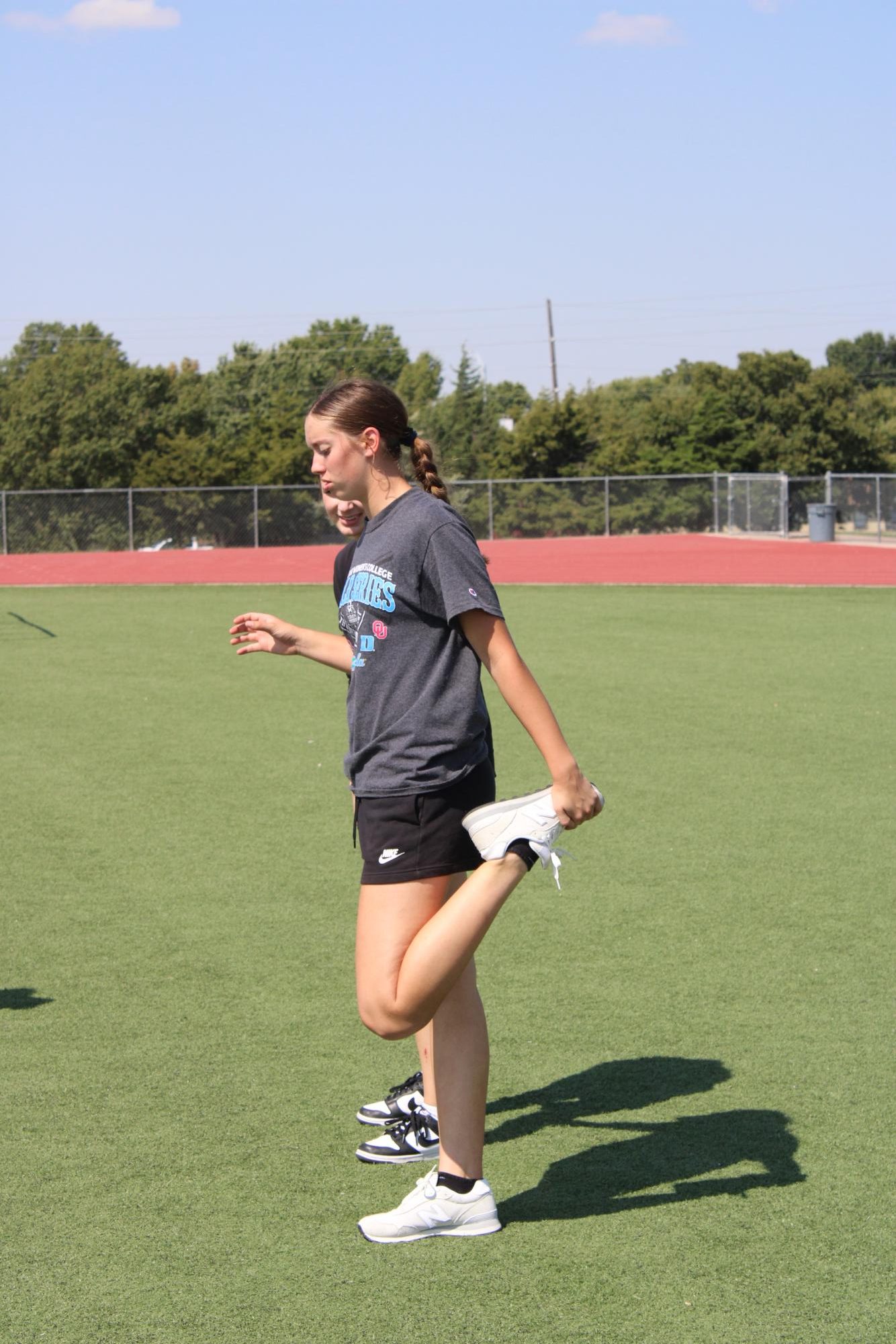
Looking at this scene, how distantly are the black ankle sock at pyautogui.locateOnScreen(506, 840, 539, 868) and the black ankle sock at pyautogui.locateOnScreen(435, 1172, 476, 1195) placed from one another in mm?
844

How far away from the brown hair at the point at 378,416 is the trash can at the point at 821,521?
37.7m

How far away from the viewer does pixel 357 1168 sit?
4121 millimetres

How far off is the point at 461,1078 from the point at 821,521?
38.6 meters

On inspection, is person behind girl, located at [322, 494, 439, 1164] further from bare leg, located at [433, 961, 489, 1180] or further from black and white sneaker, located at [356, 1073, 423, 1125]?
bare leg, located at [433, 961, 489, 1180]

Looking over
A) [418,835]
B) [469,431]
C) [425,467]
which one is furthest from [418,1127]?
[469,431]

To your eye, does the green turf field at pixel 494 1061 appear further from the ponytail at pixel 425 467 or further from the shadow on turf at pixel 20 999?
the ponytail at pixel 425 467

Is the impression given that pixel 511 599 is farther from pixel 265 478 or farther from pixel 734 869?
pixel 265 478

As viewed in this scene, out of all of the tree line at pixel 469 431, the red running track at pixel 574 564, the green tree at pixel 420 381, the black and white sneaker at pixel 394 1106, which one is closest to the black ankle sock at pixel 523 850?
the black and white sneaker at pixel 394 1106

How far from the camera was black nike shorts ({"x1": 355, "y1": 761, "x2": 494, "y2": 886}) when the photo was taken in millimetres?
3633

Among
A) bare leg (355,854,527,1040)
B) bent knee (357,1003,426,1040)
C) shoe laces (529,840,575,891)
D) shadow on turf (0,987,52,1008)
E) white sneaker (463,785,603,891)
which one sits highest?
white sneaker (463,785,603,891)

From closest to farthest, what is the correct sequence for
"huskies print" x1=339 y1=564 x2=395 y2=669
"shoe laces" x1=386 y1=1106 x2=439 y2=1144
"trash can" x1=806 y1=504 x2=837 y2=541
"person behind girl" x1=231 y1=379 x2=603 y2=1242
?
1. "person behind girl" x1=231 y1=379 x2=603 y2=1242
2. "huskies print" x1=339 y1=564 x2=395 y2=669
3. "shoe laces" x1=386 y1=1106 x2=439 y2=1144
4. "trash can" x1=806 y1=504 x2=837 y2=541

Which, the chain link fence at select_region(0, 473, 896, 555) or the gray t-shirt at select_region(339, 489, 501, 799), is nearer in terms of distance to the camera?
the gray t-shirt at select_region(339, 489, 501, 799)

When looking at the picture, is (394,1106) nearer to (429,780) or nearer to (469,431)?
(429,780)

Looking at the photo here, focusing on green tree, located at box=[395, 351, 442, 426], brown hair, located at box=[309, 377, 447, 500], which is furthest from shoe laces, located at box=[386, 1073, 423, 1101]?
green tree, located at box=[395, 351, 442, 426]
